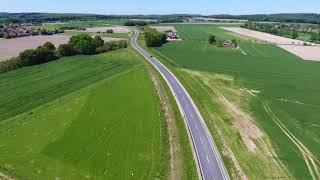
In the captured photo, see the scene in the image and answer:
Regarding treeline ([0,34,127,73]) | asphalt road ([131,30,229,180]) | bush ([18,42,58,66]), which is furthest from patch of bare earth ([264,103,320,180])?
bush ([18,42,58,66])

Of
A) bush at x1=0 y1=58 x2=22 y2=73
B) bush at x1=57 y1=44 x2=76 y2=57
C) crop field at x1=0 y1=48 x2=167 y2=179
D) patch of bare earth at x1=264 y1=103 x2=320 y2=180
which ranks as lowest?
patch of bare earth at x1=264 y1=103 x2=320 y2=180

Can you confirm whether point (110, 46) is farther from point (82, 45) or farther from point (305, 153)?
point (305, 153)

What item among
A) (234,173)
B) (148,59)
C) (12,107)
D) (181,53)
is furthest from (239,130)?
(181,53)

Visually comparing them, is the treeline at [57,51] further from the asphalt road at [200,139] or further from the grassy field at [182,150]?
the grassy field at [182,150]

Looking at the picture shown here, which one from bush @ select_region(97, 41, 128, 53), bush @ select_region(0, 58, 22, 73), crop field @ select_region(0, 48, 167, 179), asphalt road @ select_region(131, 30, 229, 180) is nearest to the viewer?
asphalt road @ select_region(131, 30, 229, 180)

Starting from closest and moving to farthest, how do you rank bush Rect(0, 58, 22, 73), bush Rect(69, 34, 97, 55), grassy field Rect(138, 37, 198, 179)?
grassy field Rect(138, 37, 198, 179)
bush Rect(0, 58, 22, 73)
bush Rect(69, 34, 97, 55)

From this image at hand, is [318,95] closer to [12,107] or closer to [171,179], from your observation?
[171,179]

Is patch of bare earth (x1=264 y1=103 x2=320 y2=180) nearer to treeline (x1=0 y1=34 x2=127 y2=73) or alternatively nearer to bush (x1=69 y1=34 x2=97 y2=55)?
treeline (x1=0 y1=34 x2=127 y2=73)
